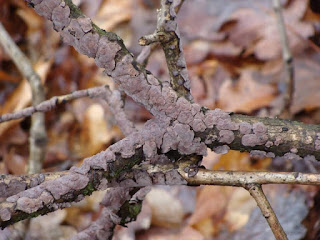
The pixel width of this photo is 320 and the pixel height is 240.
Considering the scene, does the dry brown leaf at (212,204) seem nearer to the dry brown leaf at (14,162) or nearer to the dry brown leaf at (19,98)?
the dry brown leaf at (14,162)

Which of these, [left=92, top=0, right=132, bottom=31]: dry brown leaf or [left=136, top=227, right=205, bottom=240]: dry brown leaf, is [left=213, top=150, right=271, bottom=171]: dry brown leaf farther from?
[left=92, top=0, right=132, bottom=31]: dry brown leaf

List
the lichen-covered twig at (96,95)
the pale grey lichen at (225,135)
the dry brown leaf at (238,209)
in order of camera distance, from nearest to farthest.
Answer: the pale grey lichen at (225,135) → the lichen-covered twig at (96,95) → the dry brown leaf at (238,209)

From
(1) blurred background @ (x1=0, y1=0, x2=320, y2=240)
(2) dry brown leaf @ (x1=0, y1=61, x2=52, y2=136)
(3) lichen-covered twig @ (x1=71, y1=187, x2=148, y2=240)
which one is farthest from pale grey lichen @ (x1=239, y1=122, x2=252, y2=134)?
(2) dry brown leaf @ (x1=0, y1=61, x2=52, y2=136)

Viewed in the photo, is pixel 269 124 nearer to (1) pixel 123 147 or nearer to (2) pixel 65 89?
(1) pixel 123 147

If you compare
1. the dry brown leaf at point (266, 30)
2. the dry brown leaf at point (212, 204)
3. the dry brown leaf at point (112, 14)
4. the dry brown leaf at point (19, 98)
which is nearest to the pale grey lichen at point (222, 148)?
the dry brown leaf at point (212, 204)

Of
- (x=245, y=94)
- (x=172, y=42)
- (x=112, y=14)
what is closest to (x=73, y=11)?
(x=172, y=42)

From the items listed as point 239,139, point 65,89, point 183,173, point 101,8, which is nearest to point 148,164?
point 183,173

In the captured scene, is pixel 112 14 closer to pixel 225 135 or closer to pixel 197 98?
pixel 197 98
